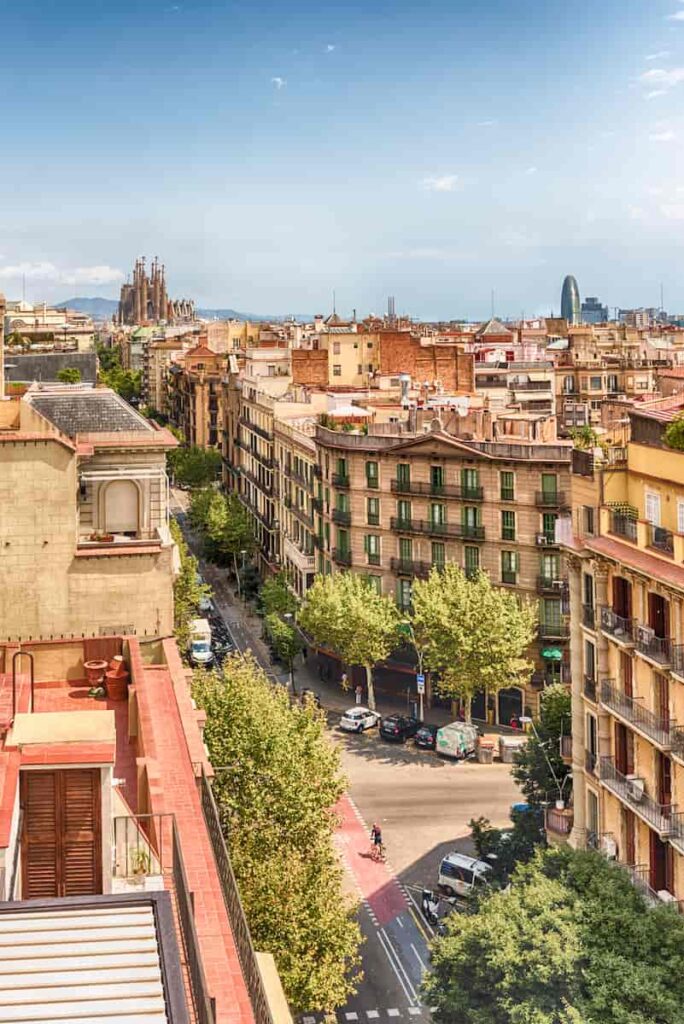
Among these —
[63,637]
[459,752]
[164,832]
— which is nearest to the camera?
[164,832]

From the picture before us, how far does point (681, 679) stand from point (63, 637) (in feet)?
47.5

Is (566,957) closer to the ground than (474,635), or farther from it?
closer to the ground

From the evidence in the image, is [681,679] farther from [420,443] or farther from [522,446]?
[420,443]

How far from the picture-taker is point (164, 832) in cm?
1595

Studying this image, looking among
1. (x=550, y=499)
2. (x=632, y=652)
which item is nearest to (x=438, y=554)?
(x=550, y=499)

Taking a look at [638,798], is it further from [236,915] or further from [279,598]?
[279,598]

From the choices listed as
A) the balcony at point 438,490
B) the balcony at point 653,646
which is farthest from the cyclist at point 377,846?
the balcony at point 438,490

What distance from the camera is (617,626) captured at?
1231 inches

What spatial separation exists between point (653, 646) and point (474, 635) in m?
23.1

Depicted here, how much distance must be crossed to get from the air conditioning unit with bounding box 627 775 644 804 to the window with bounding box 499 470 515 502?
88.8 ft

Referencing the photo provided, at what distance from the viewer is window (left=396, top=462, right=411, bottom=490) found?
198ft

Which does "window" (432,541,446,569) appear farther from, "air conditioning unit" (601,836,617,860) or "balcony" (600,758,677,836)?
"air conditioning unit" (601,836,617,860)

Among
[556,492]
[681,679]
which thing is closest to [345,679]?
[556,492]

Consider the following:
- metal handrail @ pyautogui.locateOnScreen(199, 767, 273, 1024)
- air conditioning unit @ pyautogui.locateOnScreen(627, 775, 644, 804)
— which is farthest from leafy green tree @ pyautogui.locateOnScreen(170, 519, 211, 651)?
metal handrail @ pyautogui.locateOnScreen(199, 767, 273, 1024)
